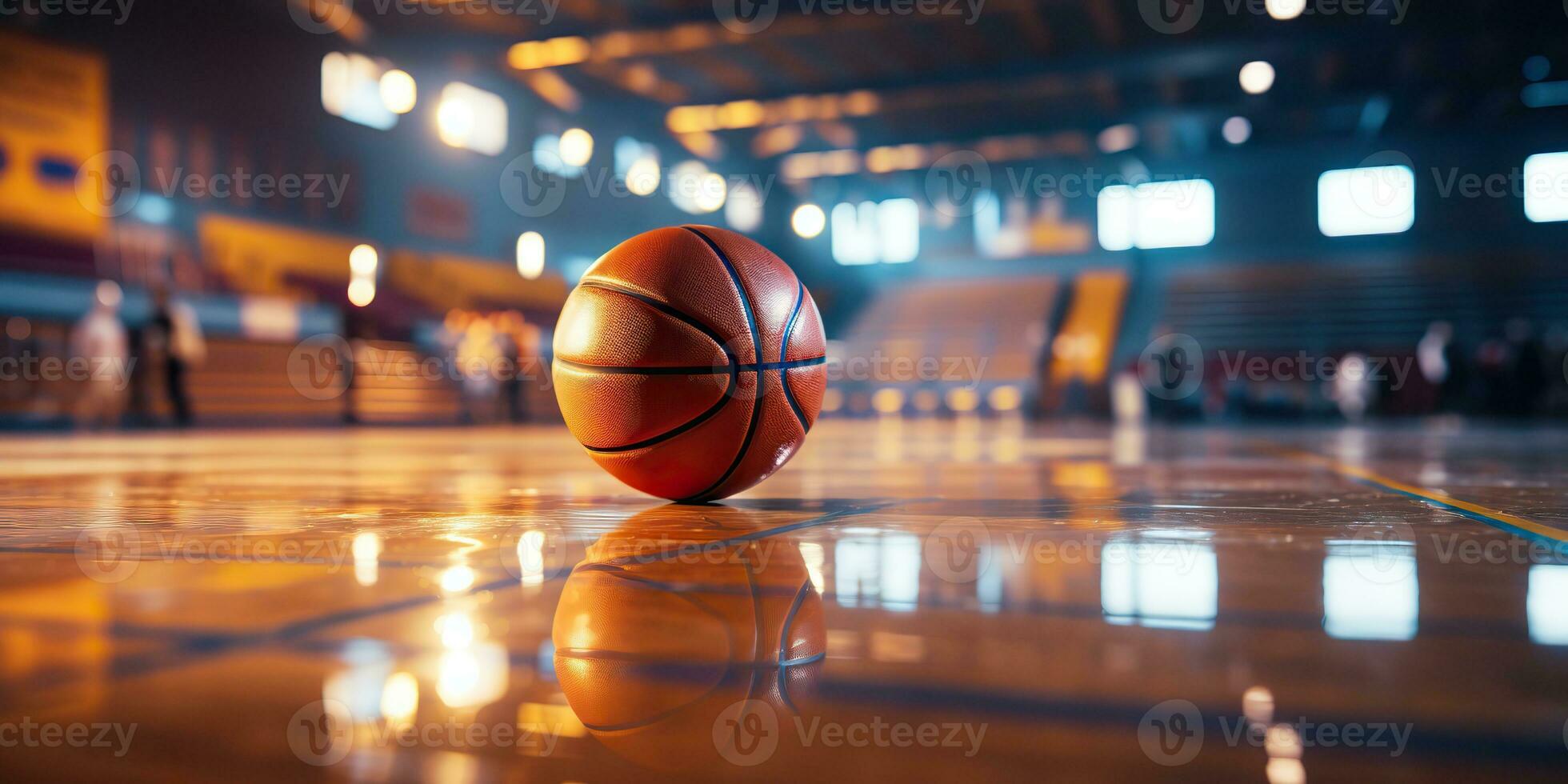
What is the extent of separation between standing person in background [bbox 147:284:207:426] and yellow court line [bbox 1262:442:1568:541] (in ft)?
29.1

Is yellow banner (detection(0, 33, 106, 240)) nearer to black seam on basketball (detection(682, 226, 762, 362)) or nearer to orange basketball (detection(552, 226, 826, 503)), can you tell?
orange basketball (detection(552, 226, 826, 503))

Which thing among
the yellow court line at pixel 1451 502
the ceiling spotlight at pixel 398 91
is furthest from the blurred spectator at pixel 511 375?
the yellow court line at pixel 1451 502

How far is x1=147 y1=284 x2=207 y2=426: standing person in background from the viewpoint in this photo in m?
8.95

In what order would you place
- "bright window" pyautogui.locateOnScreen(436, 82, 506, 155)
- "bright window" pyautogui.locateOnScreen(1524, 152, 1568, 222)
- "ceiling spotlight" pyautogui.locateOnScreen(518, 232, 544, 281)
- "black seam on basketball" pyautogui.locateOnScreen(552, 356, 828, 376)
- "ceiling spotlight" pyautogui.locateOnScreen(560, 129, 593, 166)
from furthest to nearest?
"bright window" pyautogui.locateOnScreen(1524, 152, 1568, 222), "ceiling spotlight" pyautogui.locateOnScreen(560, 129, 593, 166), "ceiling spotlight" pyautogui.locateOnScreen(518, 232, 544, 281), "bright window" pyautogui.locateOnScreen(436, 82, 506, 155), "black seam on basketball" pyautogui.locateOnScreen(552, 356, 828, 376)

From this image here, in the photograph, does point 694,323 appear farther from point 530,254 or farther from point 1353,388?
point 1353,388

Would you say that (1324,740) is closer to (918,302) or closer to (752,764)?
(752,764)

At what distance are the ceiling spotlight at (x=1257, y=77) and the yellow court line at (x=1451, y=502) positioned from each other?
37.1 feet

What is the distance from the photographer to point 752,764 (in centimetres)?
58

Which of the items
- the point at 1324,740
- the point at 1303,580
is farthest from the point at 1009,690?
the point at 1303,580

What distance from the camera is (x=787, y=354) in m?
2.21

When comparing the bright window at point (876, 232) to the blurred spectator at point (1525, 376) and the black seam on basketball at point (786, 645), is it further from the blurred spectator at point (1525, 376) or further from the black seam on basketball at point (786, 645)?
the black seam on basketball at point (786, 645)

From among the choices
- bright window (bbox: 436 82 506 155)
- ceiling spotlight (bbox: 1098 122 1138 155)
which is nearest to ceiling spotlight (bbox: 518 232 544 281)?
bright window (bbox: 436 82 506 155)

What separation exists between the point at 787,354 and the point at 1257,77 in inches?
567

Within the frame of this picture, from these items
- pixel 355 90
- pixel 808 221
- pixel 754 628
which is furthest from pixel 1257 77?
pixel 754 628
